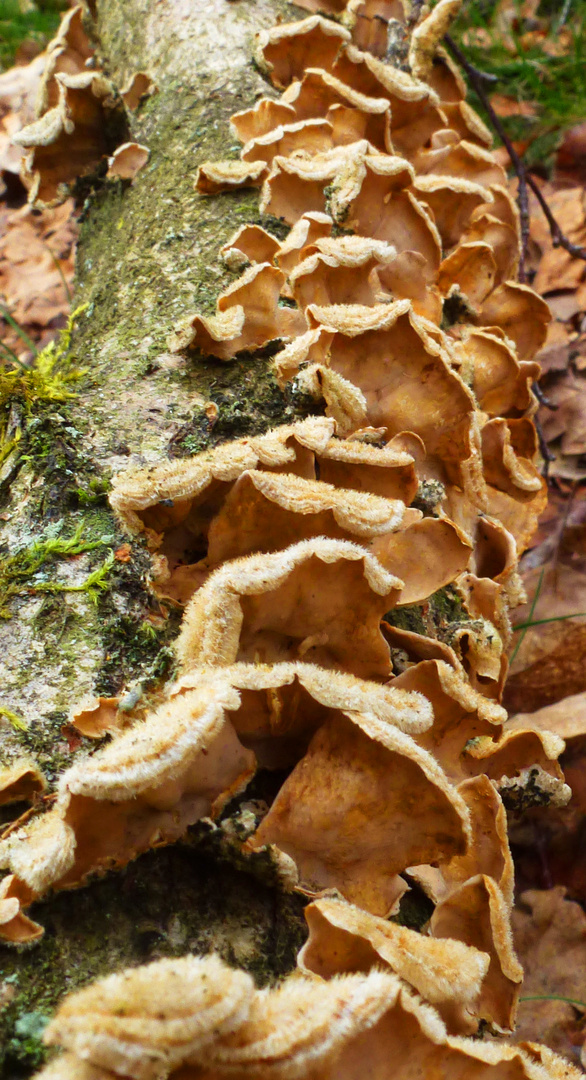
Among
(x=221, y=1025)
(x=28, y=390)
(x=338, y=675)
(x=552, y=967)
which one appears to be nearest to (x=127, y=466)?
(x=28, y=390)

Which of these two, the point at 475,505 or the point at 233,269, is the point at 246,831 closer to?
the point at 475,505

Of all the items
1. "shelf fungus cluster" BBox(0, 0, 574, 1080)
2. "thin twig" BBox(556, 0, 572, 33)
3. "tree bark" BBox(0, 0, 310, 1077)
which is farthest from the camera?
"thin twig" BBox(556, 0, 572, 33)

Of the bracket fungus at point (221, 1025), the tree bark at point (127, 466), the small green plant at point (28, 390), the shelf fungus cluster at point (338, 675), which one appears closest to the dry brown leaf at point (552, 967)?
the shelf fungus cluster at point (338, 675)

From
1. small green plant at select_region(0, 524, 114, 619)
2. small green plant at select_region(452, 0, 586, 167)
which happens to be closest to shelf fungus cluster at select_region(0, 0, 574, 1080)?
small green plant at select_region(0, 524, 114, 619)

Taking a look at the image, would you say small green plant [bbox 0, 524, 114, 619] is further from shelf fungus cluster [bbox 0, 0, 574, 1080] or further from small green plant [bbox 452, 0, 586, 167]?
small green plant [bbox 452, 0, 586, 167]

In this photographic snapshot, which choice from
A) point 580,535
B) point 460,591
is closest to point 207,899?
point 460,591
